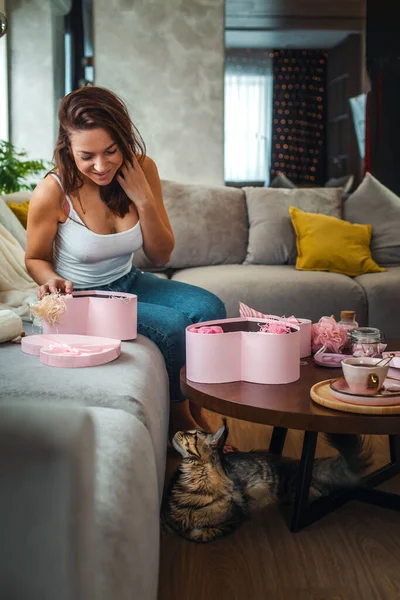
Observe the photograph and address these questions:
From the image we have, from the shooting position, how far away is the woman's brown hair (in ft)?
6.82

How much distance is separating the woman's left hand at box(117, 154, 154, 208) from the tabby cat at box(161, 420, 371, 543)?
0.87m

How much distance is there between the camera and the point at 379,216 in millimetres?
3775

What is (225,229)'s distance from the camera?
3711mm

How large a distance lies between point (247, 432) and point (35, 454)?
6.35 ft

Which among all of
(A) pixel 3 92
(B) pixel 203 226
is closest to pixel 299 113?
(A) pixel 3 92

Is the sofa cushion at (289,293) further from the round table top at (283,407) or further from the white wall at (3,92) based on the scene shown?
the white wall at (3,92)

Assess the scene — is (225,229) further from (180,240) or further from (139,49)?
(139,49)

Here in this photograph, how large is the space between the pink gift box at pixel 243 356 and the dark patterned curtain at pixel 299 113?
7734 millimetres

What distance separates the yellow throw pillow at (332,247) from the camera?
3.49 meters

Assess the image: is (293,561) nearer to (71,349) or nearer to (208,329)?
(208,329)

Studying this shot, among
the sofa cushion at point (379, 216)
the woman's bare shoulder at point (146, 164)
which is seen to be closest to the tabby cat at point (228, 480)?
the woman's bare shoulder at point (146, 164)

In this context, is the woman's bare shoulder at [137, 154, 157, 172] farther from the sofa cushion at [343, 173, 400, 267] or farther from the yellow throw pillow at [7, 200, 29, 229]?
the sofa cushion at [343, 173, 400, 267]

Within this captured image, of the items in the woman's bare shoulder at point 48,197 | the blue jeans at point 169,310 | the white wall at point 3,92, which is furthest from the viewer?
the white wall at point 3,92

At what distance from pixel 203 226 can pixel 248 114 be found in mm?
5876
